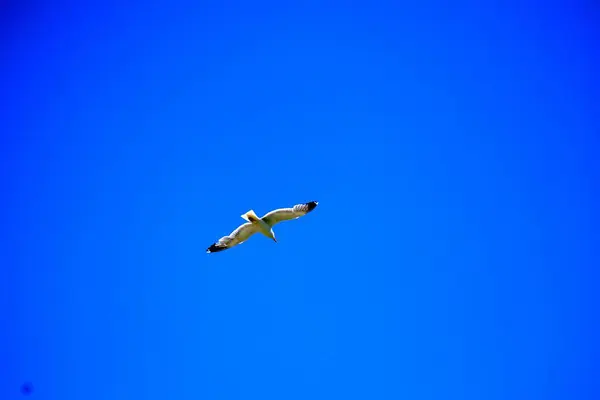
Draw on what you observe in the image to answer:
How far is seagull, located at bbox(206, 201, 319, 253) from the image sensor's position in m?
17.5

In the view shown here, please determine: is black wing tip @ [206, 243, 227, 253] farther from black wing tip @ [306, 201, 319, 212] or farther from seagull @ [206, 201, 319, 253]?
black wing tip @ [306, 201, 319, 212]

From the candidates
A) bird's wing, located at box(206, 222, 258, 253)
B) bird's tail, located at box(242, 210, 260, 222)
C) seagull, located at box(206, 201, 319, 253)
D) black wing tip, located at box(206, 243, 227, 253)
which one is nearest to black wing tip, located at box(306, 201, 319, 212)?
seagull, located at box(206, 201, 319, 253)

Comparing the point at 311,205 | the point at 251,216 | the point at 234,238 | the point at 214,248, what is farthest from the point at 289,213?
the point at 214,248

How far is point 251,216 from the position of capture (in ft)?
57.7

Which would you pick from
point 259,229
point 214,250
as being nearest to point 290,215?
point 259,229

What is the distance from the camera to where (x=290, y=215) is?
1769cm

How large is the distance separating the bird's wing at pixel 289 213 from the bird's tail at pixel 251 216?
29cm

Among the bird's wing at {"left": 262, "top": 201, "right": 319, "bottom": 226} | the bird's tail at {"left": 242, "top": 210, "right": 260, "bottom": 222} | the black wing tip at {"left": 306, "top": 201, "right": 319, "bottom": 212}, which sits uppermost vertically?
the bird's tail at {"left": 242, "top": 210, "right": 260, "bottom": 222}

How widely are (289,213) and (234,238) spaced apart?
2390 mm

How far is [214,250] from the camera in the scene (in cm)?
1842

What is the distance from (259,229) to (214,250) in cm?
189

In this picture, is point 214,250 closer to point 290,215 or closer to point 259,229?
point 259,229

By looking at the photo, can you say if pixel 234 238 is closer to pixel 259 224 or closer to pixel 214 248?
pixel 214 248

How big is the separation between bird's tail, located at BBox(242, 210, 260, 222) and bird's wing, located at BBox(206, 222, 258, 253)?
351 millimetres
